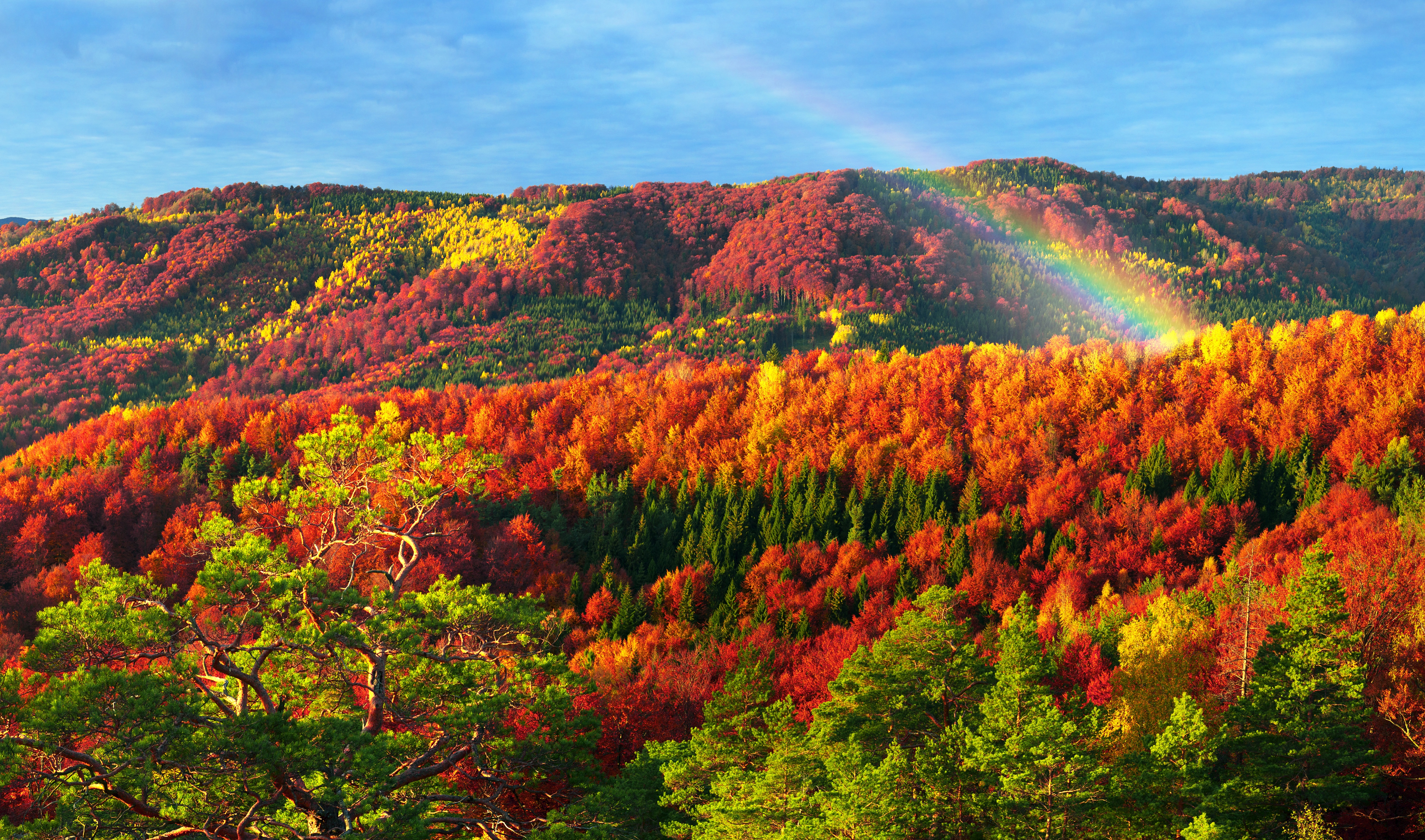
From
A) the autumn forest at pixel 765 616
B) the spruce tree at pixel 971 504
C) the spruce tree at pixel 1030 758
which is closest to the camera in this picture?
the autumn forest at pixel 765 616

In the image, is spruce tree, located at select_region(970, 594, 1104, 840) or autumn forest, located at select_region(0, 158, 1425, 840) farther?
spruce tree, located at select_region(970, 594, 1104, 840)

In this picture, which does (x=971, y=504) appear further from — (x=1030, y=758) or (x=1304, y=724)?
(x=1030, y=758)

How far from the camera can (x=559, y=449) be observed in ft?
444

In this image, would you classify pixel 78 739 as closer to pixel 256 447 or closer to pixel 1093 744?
pixel 1093 744

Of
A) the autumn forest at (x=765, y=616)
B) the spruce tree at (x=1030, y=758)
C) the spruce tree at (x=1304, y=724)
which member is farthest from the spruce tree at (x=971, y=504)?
the spruce tree at (x=1030, y=758)

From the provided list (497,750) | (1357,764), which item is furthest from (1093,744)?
(497,750)

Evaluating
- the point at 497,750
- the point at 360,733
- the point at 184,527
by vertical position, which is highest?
the point at 360,733

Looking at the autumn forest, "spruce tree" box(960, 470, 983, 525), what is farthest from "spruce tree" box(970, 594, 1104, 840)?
"spruce tree" box(960, 470, 983, 525)

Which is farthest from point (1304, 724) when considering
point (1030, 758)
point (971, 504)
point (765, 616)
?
point (971, 504)

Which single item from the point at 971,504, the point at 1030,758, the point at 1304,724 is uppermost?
the point at 1030,758

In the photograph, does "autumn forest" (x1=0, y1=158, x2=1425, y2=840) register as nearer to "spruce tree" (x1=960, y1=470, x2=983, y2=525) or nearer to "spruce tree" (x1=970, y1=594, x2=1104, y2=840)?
"spruce tree" (x1=970, y1=594, x2=1104, y2=840)

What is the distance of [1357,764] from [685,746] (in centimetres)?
2840

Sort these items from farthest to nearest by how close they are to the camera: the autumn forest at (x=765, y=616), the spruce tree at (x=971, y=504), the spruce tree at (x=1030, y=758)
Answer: the spruce tree at (x=971, y=504) < the spruce tree at (x=1030, y=758) < the autumn forest at (x=765, y=616)

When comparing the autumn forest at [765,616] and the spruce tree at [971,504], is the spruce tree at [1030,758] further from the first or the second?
the spruce tree at [971,504]
